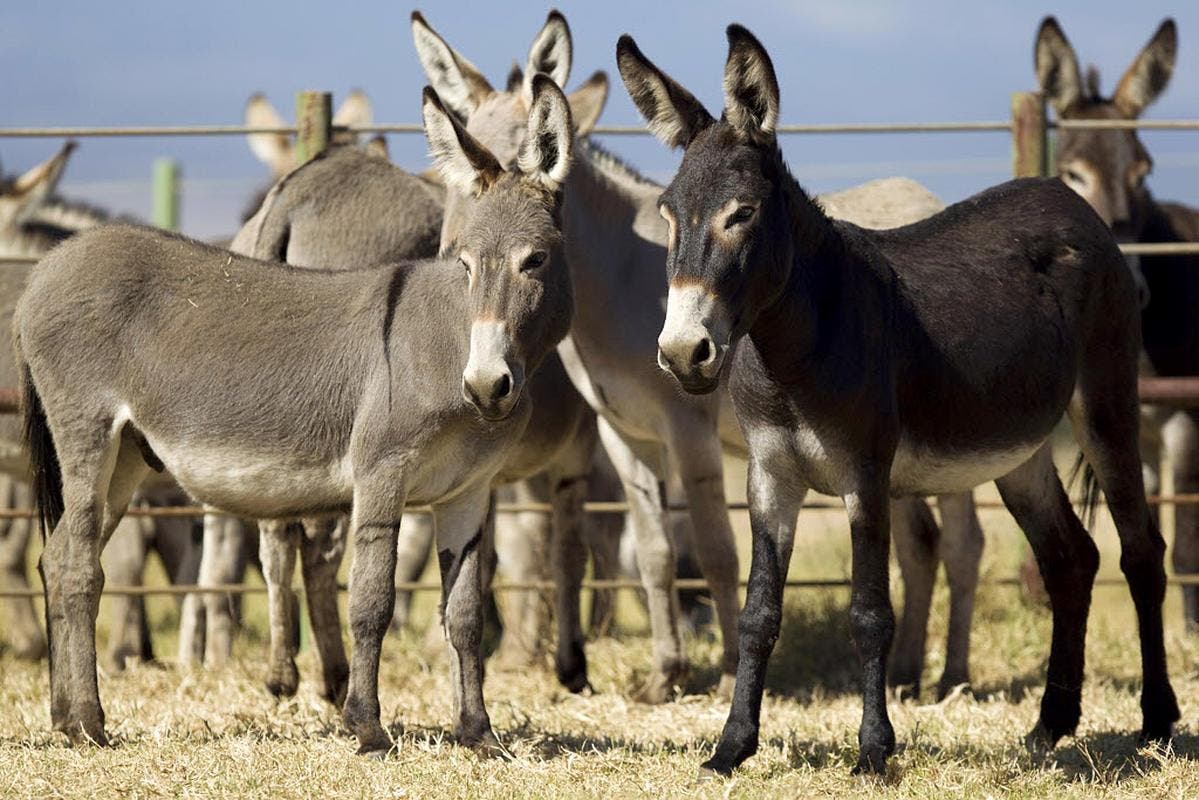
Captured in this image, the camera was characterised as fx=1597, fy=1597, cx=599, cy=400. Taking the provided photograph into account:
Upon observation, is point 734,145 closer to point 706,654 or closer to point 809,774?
point 809,774

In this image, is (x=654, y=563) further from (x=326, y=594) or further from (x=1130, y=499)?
(x=1130, y=499)

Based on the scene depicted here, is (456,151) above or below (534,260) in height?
above

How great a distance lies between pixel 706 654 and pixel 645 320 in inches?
73.2

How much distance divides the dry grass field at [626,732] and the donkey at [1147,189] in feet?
2.55

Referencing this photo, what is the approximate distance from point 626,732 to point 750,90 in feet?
7.47

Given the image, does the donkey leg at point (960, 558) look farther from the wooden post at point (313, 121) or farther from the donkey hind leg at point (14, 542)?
the donkey hind leg at point (14, 542)

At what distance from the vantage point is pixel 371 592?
4.60 metres

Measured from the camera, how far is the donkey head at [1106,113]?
758 centimetres

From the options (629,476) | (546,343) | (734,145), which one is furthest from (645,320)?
(734,145)

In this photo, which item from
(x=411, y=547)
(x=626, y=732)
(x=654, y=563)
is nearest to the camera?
(x=626, y=732)

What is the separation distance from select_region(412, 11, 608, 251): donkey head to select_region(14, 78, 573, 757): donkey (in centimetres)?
94

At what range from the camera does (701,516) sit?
6148 millimetres

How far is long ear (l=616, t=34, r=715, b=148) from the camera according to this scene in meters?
4.22

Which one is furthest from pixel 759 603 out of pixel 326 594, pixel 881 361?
pixel 326 594
